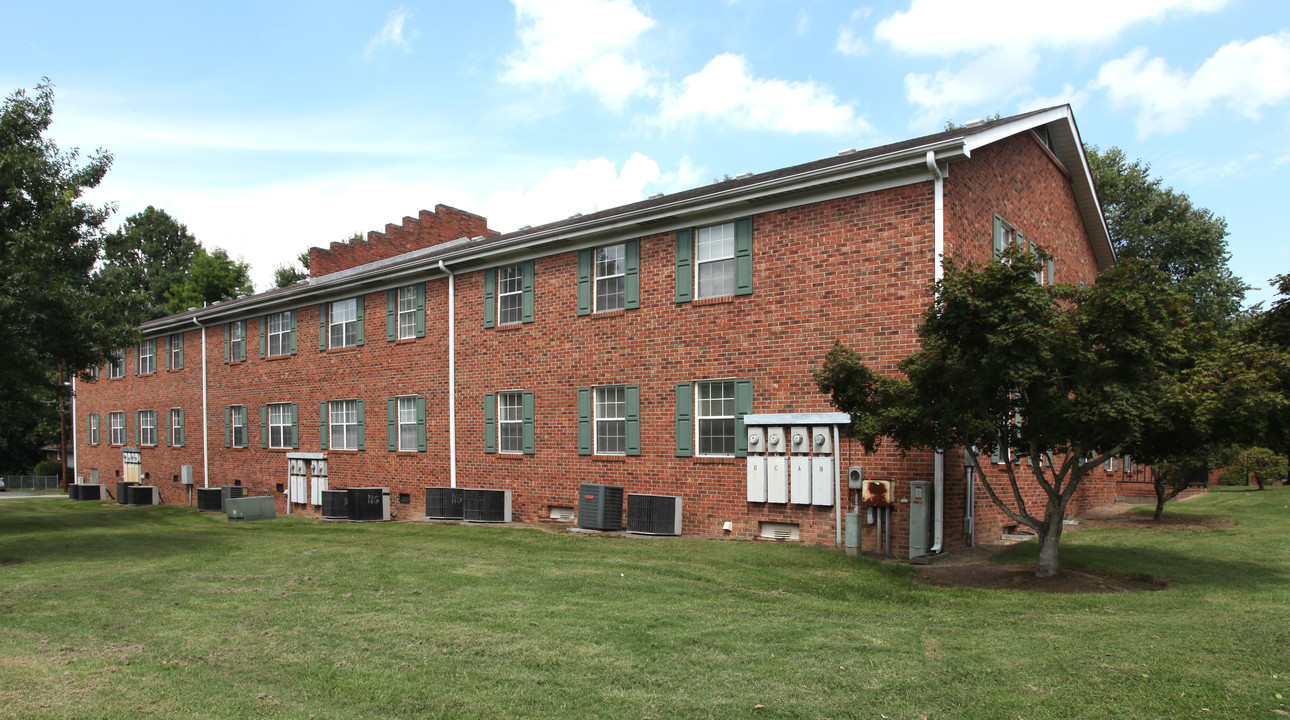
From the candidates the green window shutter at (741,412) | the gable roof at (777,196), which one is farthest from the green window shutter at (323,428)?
the green window shutter at (741,412)

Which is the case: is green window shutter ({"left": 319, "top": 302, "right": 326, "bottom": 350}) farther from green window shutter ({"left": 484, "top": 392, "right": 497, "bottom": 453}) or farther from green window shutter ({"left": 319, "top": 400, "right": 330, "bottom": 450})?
green window shutter ({"left": 484, "top": 392, "right": 497, "bottom": 453})

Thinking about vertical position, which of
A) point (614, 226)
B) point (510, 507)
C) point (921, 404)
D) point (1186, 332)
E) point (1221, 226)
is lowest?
point (510, 507)

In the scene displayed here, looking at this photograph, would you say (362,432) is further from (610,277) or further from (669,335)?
(669,335)

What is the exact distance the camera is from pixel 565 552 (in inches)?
543

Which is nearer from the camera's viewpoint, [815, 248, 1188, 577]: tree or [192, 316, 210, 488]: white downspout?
[815, 248, 1188, 577]: tree

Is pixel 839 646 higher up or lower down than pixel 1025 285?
lower down

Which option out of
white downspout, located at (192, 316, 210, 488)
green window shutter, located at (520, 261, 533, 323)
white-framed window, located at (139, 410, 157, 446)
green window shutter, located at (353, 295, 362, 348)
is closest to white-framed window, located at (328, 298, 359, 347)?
green window shutter, located at (353, 295, 362, 348)

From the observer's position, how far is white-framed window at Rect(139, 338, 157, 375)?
33.8 m

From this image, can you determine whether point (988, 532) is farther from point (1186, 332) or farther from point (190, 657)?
point (190, 657)

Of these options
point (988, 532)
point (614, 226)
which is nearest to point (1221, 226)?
point (988, 532)

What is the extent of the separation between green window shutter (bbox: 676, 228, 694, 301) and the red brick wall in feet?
60.2

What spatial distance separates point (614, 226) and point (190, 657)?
37.7 ft

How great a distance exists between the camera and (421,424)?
71.5ft

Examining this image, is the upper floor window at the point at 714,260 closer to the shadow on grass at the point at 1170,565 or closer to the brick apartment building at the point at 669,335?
the brick apartment building at the point at 669,335
